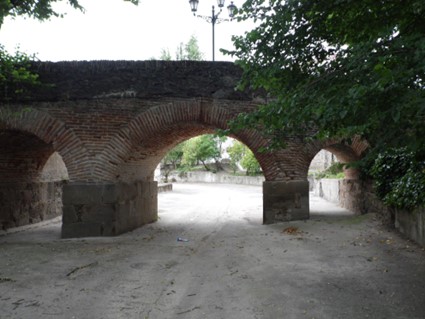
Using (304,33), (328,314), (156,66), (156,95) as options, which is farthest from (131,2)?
(328,314)

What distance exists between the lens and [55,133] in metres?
8.20

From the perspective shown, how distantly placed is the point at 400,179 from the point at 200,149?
119 feet

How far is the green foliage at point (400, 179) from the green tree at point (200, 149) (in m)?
34.6

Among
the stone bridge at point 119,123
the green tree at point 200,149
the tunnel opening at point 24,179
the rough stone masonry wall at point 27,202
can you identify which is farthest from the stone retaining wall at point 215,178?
the stone bridge at point 119,123

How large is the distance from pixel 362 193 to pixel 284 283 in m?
6.95

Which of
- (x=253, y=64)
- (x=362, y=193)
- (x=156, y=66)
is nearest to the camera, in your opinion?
(x=253, y=64)

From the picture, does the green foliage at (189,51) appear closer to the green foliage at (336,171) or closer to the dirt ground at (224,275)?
the green foliage at (336,171)

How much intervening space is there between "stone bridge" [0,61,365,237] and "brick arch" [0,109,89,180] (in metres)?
0.02

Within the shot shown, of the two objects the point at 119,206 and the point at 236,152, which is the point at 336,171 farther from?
the point at 236,152

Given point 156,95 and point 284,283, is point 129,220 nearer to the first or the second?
point 156,95

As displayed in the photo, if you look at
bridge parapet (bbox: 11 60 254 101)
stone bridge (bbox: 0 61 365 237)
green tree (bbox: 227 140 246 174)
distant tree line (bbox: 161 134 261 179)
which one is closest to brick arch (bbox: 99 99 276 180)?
stone bridge (bbox: 0 61 365 237)

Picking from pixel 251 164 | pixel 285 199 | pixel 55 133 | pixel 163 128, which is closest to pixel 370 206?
pixel 285 199

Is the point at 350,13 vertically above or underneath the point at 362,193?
above

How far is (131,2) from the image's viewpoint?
8.66m
